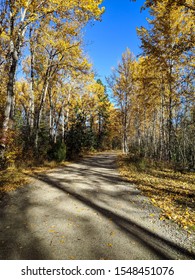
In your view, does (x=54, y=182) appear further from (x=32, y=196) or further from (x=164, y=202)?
(x=164, y=202)

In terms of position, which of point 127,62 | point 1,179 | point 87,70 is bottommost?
point 1,179

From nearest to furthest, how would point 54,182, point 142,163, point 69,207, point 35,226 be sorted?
point 35,226
point 69,207
point 54,182
point 142,163

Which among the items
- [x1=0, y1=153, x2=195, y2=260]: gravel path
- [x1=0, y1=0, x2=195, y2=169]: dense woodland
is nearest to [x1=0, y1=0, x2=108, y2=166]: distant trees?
[x1=0, y1=0, x2=195, y2=169]: dense woodland

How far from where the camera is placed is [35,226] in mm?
3898

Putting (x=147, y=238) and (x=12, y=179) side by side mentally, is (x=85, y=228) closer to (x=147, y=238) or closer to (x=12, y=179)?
(x=147, y=238)

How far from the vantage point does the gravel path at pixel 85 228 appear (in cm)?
312

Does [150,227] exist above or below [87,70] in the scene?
below

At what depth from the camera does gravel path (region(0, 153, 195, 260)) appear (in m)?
3.12

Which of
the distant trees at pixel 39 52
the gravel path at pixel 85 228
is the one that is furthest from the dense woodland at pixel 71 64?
the gravel path at pixel 85 228

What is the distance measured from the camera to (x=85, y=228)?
3.89 metres

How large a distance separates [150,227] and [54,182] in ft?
14.6

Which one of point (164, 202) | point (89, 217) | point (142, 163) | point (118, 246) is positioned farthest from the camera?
point (142, 163)

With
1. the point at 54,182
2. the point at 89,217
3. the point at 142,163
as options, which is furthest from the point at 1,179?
the point at 142,163

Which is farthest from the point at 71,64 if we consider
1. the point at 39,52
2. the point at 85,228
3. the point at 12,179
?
the point at 85,228
